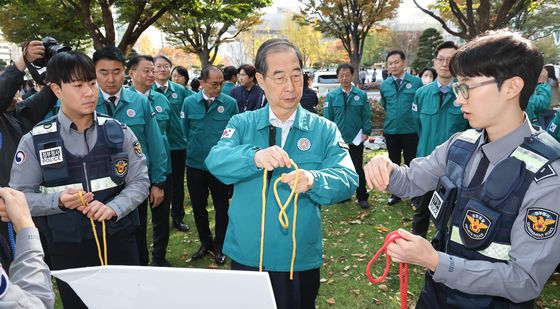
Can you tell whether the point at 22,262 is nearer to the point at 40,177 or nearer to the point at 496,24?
the point at 40,177

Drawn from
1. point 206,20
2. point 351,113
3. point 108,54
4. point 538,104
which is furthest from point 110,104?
point 206,20

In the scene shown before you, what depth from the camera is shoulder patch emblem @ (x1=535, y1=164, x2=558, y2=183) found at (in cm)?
151

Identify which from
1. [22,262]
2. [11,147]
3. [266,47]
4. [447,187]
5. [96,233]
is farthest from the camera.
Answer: [11,147]

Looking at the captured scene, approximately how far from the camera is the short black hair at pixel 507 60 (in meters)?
1.63

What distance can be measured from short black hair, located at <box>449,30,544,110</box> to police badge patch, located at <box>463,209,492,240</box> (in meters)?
0.53

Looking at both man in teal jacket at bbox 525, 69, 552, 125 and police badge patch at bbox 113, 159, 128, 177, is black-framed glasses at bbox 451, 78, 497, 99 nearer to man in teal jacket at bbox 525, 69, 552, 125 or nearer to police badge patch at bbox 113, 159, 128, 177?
police badge patch at bbox 113, 159, 128, 177

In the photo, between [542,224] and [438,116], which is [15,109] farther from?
[438,116]

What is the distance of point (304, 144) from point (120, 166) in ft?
3.94

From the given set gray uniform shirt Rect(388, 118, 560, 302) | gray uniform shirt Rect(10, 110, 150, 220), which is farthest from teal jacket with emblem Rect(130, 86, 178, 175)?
gray uniform shirt Rect(388, 118, 560, 302)

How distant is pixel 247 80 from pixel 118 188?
482 centimetres

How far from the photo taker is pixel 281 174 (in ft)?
6.87

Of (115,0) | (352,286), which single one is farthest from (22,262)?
(115,0)

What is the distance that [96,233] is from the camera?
241cm

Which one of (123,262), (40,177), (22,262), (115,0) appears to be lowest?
(123,262)
